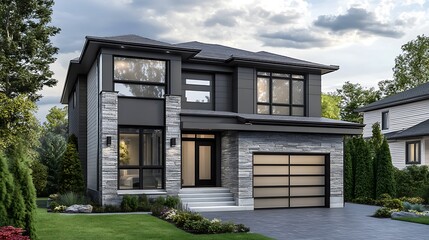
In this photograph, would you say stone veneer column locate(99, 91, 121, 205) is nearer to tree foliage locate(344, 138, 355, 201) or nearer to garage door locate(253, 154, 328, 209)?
garage door locate(253, 154, 328, 209)

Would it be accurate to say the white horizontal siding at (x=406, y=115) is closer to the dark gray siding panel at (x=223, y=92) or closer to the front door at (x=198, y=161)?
the dark gray siding panel at (x=223, y=92)

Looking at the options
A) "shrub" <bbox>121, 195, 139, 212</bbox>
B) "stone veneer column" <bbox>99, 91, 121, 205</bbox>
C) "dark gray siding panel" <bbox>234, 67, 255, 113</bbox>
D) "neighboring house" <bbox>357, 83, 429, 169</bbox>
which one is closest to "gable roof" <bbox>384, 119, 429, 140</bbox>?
"neighboring house" <bbox>357, 83, 429, 169</bbox>

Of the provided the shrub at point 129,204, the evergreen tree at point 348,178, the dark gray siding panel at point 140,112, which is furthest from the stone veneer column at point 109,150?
the evergreen tree at point 348,178

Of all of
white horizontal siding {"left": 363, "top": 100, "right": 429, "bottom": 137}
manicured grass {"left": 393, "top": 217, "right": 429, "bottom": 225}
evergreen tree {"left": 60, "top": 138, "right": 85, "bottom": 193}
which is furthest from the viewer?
white horizontal siding {"left": 363, "top": 100, "right": 429, "bottom": 137}

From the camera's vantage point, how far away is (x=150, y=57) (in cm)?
1641

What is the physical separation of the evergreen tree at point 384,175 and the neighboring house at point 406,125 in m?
4.63

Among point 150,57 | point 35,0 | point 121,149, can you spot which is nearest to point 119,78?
point 150,57

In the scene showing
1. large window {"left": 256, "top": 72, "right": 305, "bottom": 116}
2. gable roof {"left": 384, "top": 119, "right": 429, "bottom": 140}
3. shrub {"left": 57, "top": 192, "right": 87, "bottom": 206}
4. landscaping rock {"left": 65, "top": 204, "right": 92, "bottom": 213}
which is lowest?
landscaping rock {"left": 65, "top": 204, "right": 92, "bottom": 213}

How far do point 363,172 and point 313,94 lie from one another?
166 inches

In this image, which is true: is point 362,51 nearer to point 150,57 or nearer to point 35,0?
point 150,57

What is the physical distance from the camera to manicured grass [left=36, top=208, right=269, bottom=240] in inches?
398

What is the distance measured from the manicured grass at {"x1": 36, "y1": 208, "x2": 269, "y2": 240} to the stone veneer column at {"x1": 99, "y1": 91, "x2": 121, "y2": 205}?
6.13 feet

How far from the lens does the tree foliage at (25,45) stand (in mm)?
23750

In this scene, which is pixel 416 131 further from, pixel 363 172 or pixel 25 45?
pixel 25 45
